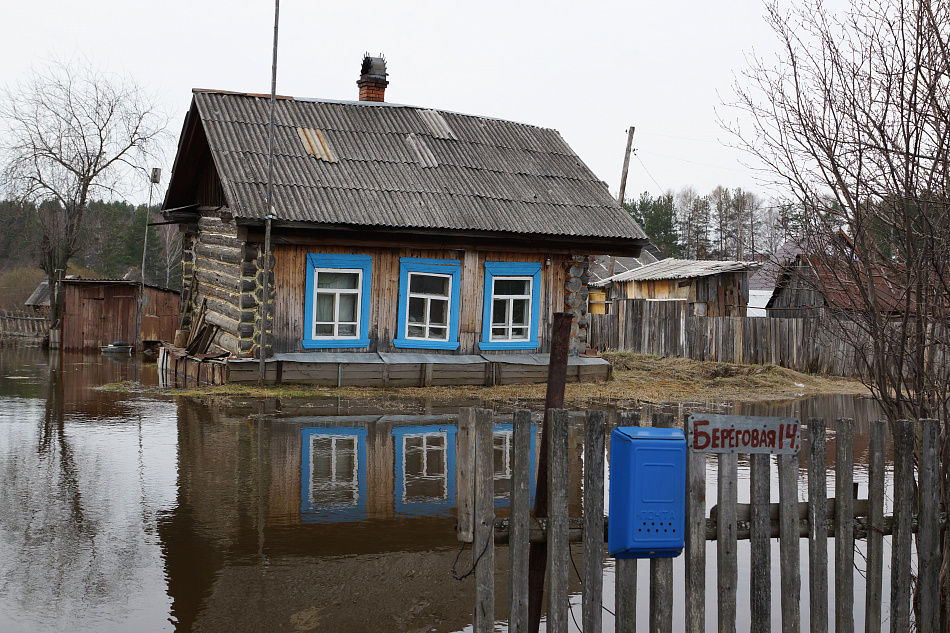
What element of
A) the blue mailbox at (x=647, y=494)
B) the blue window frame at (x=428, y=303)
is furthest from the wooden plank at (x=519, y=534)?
the blue window frame at (x=428, y=303)

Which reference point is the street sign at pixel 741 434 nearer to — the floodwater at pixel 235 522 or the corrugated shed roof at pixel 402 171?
the floodwater at pixel 235 522

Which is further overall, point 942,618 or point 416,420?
point 416,420

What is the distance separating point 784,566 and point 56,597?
4.35 metres

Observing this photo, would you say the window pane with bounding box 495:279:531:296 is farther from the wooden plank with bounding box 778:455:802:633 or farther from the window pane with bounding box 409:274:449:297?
the wooden plank with bounding box 778:455:802:633

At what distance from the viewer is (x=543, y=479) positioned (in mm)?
4137

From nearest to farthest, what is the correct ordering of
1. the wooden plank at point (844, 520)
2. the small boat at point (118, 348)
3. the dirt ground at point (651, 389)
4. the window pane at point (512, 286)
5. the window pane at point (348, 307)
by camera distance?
the wooden plank at point (844, 520) → the dirt ground at point (651, 389) → the window pane at point (348, 307) → the window pane at point (512, 286) → the small boat at point (118, 348)

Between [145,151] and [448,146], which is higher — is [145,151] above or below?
above

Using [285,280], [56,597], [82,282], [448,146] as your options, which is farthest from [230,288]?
[56,597]

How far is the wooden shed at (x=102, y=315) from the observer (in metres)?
26.9

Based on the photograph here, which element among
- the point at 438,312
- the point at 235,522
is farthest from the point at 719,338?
the point at 235,522

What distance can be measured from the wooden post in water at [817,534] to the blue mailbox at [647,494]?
742mm

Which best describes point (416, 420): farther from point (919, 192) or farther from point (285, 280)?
point (919, 192)

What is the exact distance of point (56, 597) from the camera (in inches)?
208

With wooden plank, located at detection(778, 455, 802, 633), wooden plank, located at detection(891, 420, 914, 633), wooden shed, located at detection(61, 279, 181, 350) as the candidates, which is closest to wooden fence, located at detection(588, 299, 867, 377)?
wooden shed, located at detection(61, 279, 181, 350)
